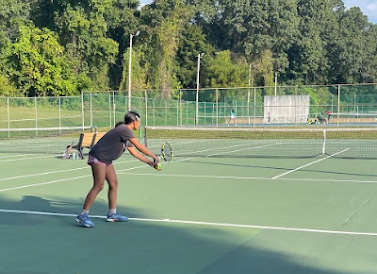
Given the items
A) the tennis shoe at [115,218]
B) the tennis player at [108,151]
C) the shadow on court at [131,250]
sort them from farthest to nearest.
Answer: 1. the tennis shoe at [115,218]
2. the tennis player at [108,151]
3. the shadow on court at [131,250]

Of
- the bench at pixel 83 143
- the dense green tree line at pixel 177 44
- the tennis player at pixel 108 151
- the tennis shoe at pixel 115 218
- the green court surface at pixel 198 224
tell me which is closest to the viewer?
the green court surface at pixel 198 224

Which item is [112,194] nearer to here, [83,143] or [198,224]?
[198,224]

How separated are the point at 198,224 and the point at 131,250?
1579 mm

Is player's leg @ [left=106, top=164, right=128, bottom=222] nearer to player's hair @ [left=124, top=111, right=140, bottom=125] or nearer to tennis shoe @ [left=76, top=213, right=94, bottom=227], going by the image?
tennis shoe @ [left=76, top=213, right=94, bottom=227]

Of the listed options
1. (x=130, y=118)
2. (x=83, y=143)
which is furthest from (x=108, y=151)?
(x=83, y=143)

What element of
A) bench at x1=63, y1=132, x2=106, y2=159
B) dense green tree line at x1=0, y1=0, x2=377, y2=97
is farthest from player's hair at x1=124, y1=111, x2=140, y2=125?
dense green tree line at x1=0, y1=0, x2=377, y2=97

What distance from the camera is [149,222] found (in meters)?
7.76

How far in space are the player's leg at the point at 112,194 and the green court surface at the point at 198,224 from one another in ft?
0.55

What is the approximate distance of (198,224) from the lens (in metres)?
7.56

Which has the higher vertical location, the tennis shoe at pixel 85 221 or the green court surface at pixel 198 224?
the tennis shoe at pixel 85 221

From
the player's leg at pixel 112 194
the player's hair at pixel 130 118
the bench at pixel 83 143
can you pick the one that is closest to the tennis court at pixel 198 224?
the player's leg at pixel 112 194

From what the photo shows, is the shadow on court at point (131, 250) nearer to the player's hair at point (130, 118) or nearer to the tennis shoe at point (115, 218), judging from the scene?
the tennis shoe at point (115, 218)

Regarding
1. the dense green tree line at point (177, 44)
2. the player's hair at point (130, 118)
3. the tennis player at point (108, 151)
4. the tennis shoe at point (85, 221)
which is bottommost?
the tennis shoe at point (85, 221)

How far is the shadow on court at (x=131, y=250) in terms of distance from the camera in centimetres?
548
